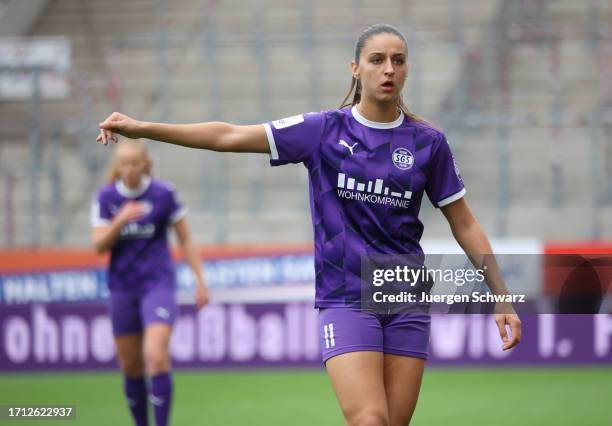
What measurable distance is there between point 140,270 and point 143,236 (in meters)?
0.27

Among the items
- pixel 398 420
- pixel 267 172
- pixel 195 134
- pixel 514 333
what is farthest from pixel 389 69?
pixel 267 172

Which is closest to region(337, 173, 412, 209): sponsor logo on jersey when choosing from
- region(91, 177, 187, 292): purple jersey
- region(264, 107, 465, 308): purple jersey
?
region(264, 107, 465, 308): purple jersey

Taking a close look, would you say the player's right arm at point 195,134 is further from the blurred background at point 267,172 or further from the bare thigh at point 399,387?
the blurred background at point 267,172

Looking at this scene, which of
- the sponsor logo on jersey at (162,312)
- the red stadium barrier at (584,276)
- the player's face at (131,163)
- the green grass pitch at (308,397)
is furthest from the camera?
the green grass pitch at (308,397)

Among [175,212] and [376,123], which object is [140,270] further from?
[376,123]

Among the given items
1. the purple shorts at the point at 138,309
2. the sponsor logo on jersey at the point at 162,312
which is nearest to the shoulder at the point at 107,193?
the purple shorts at the point at 138,309

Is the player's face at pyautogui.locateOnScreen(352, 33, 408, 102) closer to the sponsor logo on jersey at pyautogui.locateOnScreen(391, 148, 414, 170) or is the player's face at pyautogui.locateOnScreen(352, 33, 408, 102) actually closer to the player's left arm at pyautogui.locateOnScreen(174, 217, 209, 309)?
the sponsor logo on jersey at pyautogui.locateOnScreen(391, 148, 414, 170)

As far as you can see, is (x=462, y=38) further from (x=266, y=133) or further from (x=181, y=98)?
(x=266, y=133)

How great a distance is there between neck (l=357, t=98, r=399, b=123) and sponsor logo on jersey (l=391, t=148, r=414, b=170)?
0.16 m

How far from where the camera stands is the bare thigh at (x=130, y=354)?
321 inches

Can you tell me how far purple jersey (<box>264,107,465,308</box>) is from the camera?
498 cm

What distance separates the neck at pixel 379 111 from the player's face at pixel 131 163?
3470 mm

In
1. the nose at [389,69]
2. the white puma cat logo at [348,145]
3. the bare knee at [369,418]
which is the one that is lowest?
the bare knee at [369,418]

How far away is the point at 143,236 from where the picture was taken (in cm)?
836
